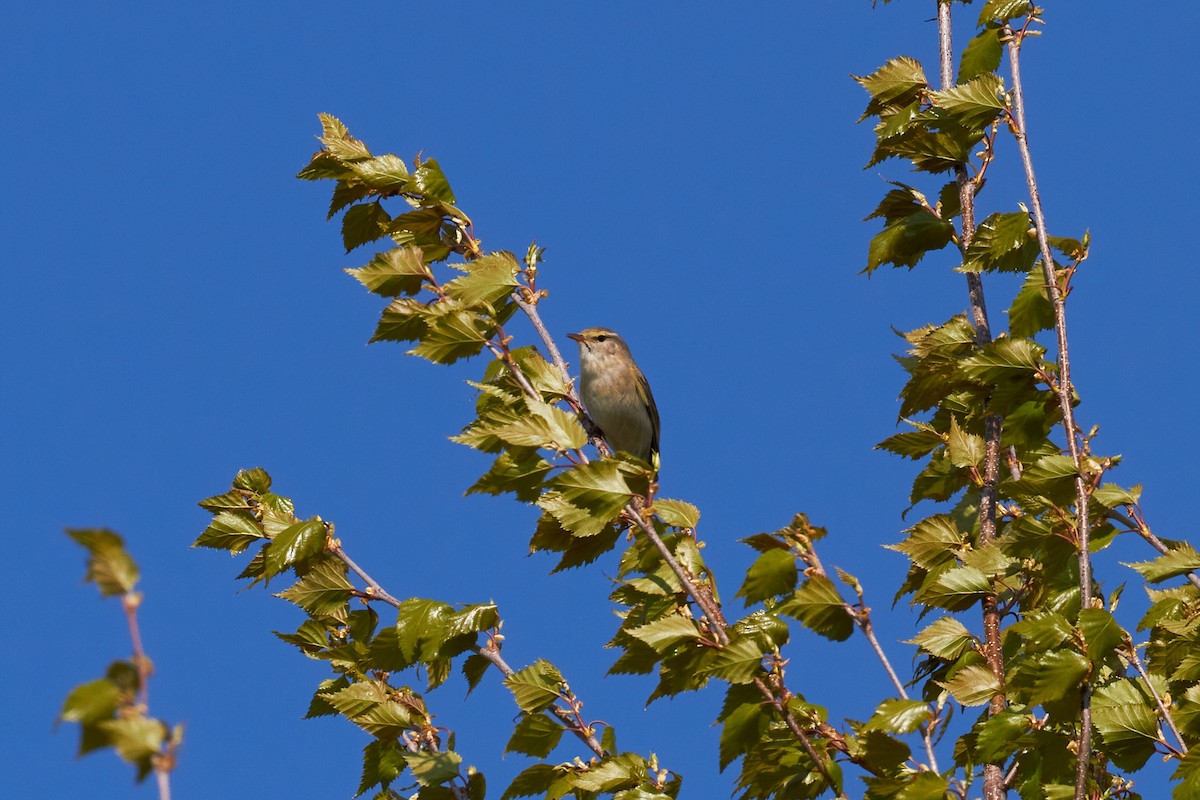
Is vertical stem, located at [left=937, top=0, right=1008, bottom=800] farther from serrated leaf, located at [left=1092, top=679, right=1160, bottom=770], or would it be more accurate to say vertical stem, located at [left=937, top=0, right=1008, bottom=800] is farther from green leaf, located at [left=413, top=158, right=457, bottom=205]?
green leaf, located at [left=413, top=158, right=457, bottom=205]

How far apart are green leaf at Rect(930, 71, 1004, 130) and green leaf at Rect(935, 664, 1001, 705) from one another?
2347 mm

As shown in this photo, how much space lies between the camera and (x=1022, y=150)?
18.3 feet

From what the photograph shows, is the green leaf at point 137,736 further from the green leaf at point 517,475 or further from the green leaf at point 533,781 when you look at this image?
the green leaf at point 533,781

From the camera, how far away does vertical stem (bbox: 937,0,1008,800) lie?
5199mm

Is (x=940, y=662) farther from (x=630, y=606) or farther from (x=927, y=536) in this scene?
(x=630, y=606)

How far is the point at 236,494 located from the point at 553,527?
162 centimetres

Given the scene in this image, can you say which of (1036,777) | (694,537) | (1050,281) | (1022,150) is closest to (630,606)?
(694,537)

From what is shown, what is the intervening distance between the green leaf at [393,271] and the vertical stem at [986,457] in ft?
8.11

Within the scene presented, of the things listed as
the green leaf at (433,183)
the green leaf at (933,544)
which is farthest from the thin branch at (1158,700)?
the green leaf at (433,183)

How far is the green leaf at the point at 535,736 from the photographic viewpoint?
17.2ft

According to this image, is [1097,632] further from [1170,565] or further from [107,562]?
[107,562]

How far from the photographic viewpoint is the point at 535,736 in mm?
5266

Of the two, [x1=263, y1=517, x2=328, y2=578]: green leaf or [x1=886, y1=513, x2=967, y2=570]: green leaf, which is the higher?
[x1=886, y1=513, x2=967, y2=570]: green leaf

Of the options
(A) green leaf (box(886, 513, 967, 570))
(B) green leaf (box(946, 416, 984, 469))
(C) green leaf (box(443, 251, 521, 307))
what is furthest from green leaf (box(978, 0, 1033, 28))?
(C) green leaf (box(443, 251, 521, 307))
